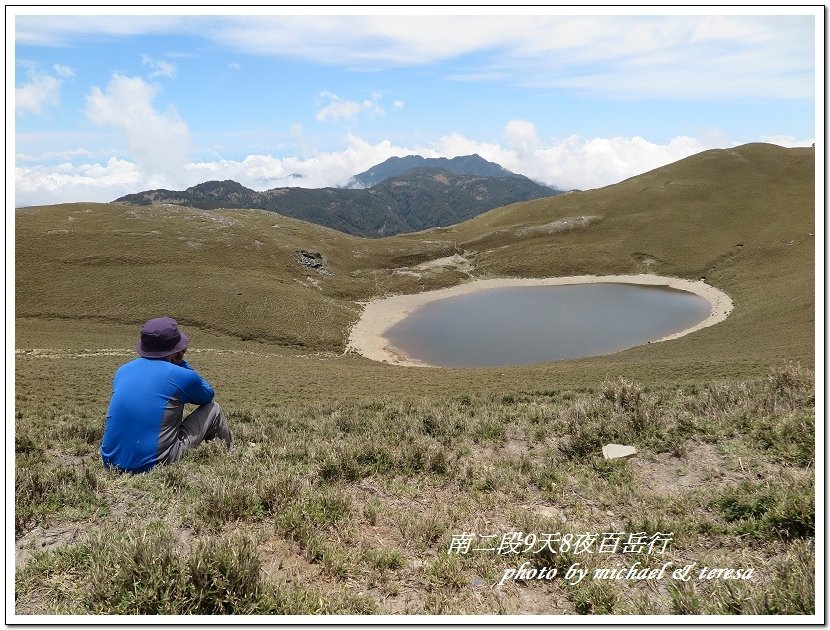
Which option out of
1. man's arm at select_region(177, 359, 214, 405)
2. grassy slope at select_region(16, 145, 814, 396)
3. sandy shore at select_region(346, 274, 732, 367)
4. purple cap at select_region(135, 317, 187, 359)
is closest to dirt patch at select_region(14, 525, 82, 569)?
man's arm at select_region(177, 359, 214, 405)

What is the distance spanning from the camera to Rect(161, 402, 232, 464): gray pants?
7.29 meters

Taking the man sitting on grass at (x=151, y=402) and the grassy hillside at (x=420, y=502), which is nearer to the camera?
the grassy hillside at (x=420, y=502)

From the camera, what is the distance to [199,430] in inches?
310

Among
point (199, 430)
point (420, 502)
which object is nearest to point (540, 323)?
point (199, 430)

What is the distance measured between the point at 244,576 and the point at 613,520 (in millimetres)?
4398

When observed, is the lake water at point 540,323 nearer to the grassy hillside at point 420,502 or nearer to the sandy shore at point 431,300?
the sandy shore at point 431,300

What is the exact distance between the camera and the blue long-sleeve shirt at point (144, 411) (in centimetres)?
647

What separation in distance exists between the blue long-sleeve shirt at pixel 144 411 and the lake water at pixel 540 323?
41.9 meters

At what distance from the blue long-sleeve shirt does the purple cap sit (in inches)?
6.8

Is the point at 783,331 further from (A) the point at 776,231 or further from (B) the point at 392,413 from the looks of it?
(A) the point at 776,231

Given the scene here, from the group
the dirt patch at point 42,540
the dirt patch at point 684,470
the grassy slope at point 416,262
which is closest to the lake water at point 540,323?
the grassy slope at point 416,262

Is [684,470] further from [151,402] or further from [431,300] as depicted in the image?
[431,300]

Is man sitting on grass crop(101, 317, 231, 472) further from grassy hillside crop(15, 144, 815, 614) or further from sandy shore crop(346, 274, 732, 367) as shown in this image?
sandy shore crop(346, 274, 732, 367)

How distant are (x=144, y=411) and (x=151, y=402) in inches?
8.2
